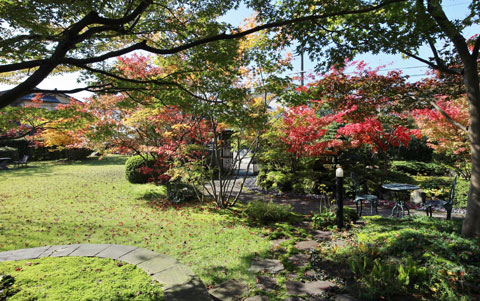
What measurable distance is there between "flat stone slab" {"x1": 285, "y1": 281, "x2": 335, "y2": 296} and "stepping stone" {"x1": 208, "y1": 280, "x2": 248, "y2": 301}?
0.55 metres

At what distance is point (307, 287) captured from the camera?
2959 mm

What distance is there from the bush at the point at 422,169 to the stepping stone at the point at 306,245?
30.1 feet

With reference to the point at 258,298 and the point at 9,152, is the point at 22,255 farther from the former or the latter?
the point at 9,152

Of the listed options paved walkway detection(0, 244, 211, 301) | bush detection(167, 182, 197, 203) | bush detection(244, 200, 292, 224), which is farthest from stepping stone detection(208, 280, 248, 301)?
bush detection(167, 182, 197, 203)

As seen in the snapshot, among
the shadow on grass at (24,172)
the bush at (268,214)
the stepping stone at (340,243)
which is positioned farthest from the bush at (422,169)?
the shadow on grass at (24,172)

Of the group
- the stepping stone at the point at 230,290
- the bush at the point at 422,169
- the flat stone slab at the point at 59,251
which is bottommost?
the stepping stone at the point at 230,290

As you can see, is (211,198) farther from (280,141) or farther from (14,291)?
(14,291)

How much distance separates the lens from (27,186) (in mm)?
9375

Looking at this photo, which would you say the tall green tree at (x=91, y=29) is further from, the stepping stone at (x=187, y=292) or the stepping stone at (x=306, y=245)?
the stepping stone at (x=306, y=245)

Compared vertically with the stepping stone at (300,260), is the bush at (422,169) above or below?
above

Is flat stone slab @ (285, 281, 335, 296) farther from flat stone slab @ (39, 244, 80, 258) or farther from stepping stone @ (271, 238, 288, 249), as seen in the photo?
flat stone slab @ (39, 244, 80, 258)

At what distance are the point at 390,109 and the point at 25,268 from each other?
6994mm

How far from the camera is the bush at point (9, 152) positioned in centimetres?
1585

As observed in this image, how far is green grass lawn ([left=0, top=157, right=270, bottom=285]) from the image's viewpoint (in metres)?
4.14
